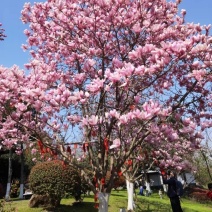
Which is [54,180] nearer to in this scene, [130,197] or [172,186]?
[130,197]

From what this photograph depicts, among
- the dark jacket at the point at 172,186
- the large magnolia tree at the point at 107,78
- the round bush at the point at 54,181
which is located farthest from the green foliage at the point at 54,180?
the large magnolia tree at the point at 107,78

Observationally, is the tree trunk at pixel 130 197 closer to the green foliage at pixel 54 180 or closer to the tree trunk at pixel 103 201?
the green foliage at pixel 54 180

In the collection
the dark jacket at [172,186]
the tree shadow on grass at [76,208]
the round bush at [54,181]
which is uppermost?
the round bush at [54,181]

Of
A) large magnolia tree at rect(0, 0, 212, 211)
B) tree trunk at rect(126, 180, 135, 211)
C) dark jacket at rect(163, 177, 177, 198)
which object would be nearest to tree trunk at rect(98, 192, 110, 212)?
large magnolia tree at rect(0, 0, 212, 211)

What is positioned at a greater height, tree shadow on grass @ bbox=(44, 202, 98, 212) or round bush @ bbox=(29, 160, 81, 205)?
round bush @ bbox=(29, 160, 81, 205)

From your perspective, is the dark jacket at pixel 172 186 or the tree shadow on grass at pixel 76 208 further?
the tree shadow on grass at pixel 76 208

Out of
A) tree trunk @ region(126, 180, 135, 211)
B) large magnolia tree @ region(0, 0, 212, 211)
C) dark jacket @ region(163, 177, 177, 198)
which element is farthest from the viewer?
tree trunk @ region(126, 180, 135, 211)

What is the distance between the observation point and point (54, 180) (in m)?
11.9

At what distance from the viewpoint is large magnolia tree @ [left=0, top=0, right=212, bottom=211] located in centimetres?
549

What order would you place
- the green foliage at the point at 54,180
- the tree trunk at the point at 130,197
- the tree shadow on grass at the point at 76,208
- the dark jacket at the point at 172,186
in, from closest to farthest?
1. the dark jacket at the point at 172,186
2. the green foliage at the point at 54,180
3. the tree shadow on grass at the point at 76,208
4. the tree trunk at the point at 130,197

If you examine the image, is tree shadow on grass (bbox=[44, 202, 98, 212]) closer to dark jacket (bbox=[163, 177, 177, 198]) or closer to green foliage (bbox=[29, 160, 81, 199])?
green foliage (bbox=[29, 160, 81, 199])

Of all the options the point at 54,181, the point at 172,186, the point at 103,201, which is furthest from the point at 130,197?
the point at 103,201

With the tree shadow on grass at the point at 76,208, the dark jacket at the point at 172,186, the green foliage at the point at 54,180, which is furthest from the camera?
the tree shadow on grass at the point at 76,208

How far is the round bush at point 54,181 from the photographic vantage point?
11.8 metres
